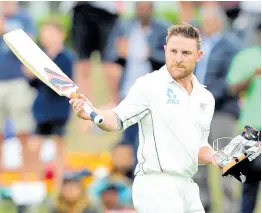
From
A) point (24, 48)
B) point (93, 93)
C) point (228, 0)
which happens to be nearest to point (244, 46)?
point (228, 0)

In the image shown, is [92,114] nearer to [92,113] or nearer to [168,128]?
[92,113]

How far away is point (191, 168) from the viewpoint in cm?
716

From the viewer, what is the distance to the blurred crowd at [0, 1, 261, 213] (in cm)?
1062

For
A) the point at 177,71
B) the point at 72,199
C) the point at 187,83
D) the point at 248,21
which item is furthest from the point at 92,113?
the point at 248,21

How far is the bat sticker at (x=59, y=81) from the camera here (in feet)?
23.3

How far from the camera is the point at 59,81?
7.25 m

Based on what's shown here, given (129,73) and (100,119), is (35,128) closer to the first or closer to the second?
(129,73)

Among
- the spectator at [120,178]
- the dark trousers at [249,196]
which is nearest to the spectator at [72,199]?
the spectator at [120,178]

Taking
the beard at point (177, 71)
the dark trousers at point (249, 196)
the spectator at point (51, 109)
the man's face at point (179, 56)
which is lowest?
the dark trousers at point (249, 196)

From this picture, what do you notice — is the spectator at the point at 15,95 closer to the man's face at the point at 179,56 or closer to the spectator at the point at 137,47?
the spectator at the point at 137,47

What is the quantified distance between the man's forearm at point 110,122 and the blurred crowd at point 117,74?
11.1 ft

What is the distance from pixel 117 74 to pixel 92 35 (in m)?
0.54

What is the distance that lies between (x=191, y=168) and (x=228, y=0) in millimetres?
4866

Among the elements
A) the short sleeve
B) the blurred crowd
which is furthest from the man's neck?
the blurred crowd
